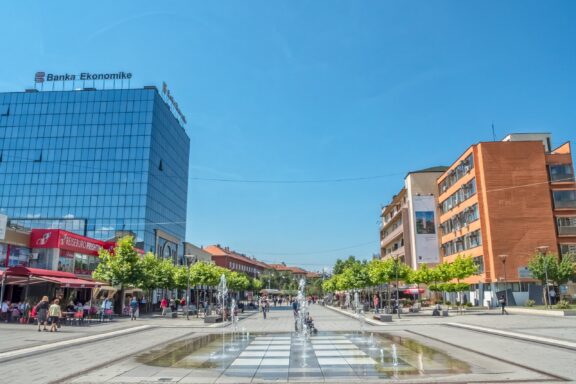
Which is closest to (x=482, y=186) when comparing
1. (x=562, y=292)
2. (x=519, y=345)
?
(x=562, y=292)

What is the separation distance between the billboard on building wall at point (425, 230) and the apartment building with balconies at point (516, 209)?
14.4 m

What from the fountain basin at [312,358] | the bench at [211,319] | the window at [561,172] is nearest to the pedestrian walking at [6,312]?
the bench at [211,319]

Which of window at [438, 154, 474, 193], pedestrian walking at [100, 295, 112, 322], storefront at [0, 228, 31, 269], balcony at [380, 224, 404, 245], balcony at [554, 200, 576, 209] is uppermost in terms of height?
window at [438, 154, 474, 193]

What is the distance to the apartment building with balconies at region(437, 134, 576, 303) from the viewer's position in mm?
51156

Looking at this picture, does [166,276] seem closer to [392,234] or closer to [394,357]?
[394,357]

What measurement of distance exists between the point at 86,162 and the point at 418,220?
6043 cm

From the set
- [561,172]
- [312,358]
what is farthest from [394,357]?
[561,172]

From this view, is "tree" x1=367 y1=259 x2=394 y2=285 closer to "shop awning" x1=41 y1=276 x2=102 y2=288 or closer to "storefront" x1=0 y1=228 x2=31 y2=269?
"shop awning" x1=41 y1=276 x2=102 y2=288

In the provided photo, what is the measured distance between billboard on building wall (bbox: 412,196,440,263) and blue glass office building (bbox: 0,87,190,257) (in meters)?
43.7

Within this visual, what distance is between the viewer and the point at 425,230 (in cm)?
7150

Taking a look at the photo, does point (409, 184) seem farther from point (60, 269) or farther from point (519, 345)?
point (519, 345)

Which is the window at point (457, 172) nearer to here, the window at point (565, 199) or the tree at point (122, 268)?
the window at point (565, 199)

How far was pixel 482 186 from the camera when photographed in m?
54.1

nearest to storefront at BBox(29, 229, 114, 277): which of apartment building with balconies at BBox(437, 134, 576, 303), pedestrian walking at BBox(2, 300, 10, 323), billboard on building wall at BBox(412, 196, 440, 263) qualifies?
pedestrian walking at BBox(2, 300, 10, 323)
